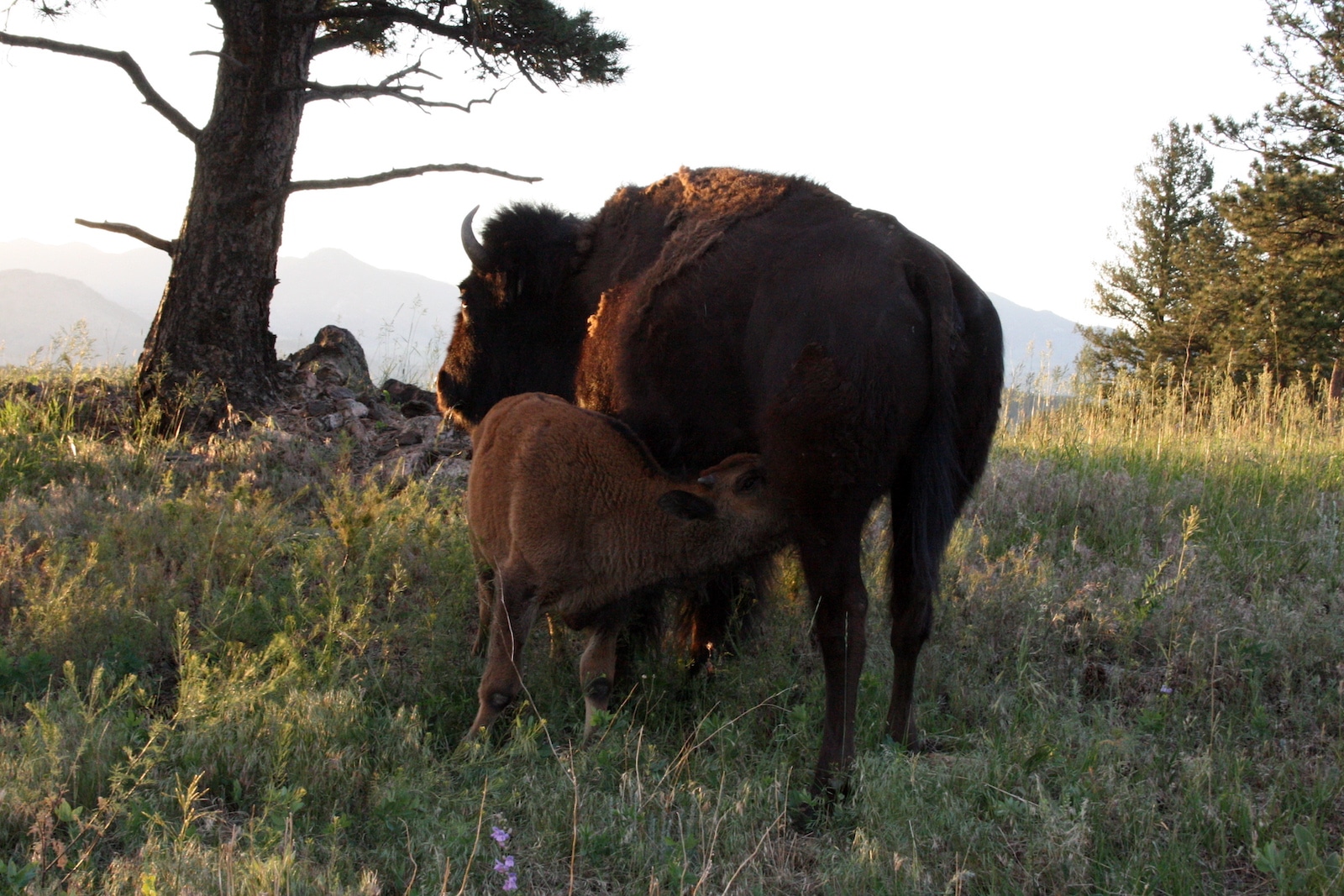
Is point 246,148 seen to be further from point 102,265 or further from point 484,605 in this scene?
point 102,265

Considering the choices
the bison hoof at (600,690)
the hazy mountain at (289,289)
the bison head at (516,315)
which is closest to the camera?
the bison hoof at (600,690)

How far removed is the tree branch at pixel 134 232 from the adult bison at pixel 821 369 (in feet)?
13.8

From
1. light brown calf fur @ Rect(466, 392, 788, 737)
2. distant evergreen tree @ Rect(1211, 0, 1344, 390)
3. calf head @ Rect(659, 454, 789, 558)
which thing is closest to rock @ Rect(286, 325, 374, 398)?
light brown calf fur @ Rect(466, 392, 788, 737)

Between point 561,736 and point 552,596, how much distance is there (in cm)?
60

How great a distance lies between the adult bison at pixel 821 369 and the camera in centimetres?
367

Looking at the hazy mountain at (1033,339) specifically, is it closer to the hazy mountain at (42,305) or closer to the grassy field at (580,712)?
the grassy field at (580,712)

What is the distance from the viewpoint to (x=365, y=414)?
816 cm

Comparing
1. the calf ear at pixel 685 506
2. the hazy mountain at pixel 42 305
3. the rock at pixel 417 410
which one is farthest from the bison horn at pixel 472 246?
the hazy mountain at pixel 42 305

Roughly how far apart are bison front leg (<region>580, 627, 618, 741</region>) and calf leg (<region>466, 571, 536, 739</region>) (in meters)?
0.31

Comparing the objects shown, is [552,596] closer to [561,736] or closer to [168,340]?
[561,736]

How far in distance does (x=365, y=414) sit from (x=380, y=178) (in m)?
1.92

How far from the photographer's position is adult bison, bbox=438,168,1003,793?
144 inches

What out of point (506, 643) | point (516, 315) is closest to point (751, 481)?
point (506, 643)

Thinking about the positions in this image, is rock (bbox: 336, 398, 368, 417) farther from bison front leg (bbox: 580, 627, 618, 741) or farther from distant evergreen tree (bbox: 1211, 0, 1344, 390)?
distant evergreen tree (bbox: 1211, 0, 1344, 390)
